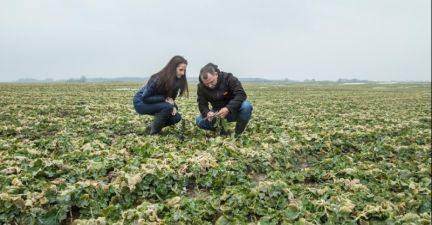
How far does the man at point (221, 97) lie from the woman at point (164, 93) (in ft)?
1.69

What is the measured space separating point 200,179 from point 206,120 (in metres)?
3.68

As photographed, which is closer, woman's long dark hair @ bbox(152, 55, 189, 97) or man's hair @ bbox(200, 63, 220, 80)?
man's hair @ bbox(200, 63, 220, 80)

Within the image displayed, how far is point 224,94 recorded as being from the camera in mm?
9109

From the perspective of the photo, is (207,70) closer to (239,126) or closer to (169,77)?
(169,77)

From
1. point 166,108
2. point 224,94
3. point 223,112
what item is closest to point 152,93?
point 166,108

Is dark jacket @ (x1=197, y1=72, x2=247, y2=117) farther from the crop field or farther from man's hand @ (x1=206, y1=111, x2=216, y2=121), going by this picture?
the crop field

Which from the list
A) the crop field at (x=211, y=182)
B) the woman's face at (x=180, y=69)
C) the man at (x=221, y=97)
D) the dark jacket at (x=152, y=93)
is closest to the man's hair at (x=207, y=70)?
the man at (x=221, y=97)

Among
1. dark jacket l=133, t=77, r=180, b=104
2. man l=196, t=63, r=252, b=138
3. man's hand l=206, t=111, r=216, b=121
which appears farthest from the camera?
dark jacket l=133, t=77, r=180, b=104

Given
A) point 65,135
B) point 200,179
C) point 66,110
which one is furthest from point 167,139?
point 66,110

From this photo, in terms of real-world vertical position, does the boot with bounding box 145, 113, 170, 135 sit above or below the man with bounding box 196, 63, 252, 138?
below

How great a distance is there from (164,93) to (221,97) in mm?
1319

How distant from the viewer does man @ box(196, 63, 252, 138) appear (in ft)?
27.8

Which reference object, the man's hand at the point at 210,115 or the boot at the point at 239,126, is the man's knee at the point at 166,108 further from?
the boot at the point at 239,126

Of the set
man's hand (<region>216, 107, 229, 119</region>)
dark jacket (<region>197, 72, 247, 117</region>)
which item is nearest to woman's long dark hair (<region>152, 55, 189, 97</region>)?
dark jacket (<region>197, 72, 247, 117</region>)
